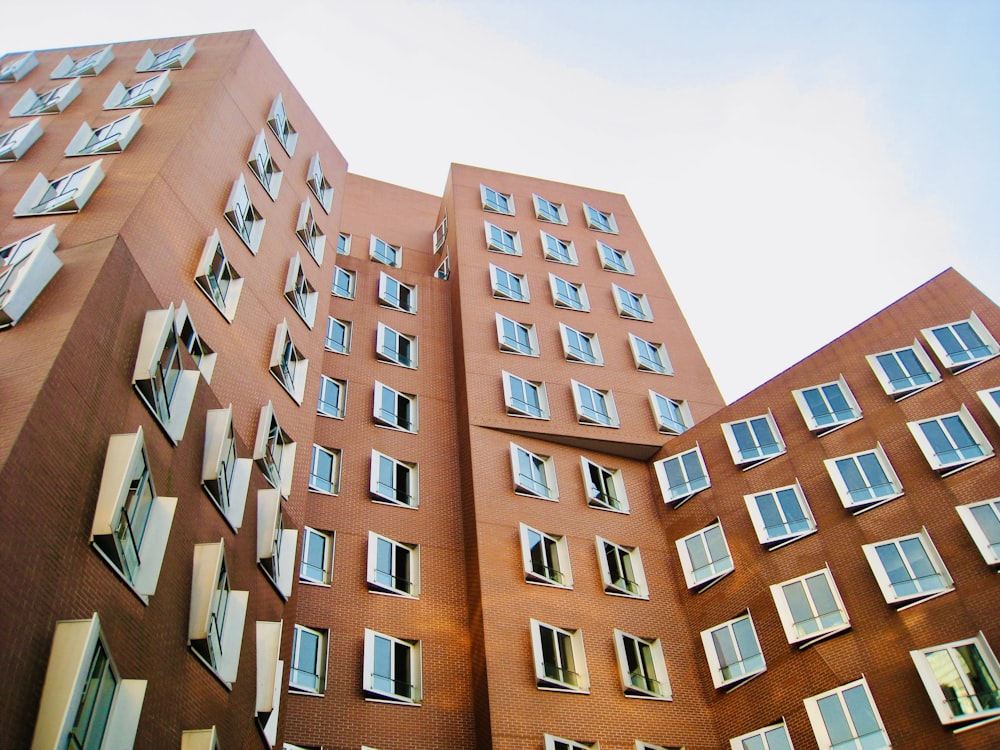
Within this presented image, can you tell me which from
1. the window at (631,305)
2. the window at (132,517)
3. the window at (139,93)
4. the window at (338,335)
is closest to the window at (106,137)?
the window at (139,93)

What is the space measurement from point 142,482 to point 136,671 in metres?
3.29

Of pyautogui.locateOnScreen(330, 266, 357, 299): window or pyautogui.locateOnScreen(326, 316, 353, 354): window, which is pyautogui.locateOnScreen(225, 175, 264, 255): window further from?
pyautogui.locateOnScreen(330, 266, 357, 299): window

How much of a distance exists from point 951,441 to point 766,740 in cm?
1033

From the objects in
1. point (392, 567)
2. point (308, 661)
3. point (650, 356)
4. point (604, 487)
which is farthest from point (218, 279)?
point (650, 356)

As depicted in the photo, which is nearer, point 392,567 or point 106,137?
point 106,137

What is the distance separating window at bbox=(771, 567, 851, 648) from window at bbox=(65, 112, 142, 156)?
2388 cm

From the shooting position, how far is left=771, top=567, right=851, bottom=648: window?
76.0ft

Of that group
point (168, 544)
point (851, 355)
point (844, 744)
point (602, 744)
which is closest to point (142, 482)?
point (168, 544)

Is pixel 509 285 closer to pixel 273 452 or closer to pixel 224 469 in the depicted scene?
pixel 273 452

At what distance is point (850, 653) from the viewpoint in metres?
22.2

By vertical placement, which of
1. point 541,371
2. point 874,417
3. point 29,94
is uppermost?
point 29,94

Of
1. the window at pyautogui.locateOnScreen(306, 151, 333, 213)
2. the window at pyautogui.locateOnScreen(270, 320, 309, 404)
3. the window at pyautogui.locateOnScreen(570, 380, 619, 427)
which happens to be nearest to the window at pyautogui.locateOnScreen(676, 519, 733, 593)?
the window at pyautogui.locateOnScreen(570, 380, 619, 427)

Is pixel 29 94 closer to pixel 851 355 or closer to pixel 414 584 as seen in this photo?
pixel 414 584

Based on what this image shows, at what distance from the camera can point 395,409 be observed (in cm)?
3169
